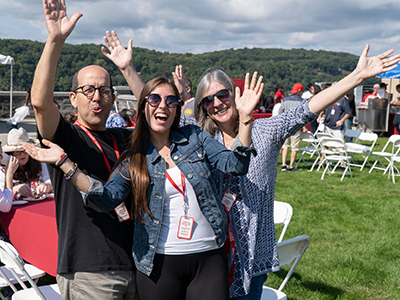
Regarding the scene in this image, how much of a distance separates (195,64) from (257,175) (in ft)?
217

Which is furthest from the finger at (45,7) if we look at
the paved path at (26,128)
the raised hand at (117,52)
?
the paved path at (26,128)

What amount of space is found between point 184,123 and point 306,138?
900 cm

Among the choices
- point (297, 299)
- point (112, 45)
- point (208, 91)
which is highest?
point (112, 45)

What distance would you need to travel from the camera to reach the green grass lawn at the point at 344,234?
4020 mm

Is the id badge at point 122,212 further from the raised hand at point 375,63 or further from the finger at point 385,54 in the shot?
the finger at point 385,54

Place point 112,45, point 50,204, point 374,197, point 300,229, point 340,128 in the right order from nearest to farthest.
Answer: point 112,45 < point 50,204 < point 300,229 < point 374,197 < point 340,128

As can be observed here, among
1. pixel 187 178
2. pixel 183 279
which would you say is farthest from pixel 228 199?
pixel 183 279

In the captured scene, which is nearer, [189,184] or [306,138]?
[189,184]

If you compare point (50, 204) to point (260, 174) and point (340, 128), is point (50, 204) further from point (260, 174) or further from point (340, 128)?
point (340, 128)

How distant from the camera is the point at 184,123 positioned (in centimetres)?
233

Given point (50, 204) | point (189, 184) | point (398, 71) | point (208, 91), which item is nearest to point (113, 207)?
point (189, 184)

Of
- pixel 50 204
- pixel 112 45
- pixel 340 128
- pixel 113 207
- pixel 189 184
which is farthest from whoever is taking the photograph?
pixel 340 128

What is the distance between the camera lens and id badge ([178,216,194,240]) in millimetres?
1846

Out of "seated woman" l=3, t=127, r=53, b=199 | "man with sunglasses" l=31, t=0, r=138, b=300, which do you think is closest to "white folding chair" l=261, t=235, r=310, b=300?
"man with sunglasses" l=31, t=0, r=138, b=300
